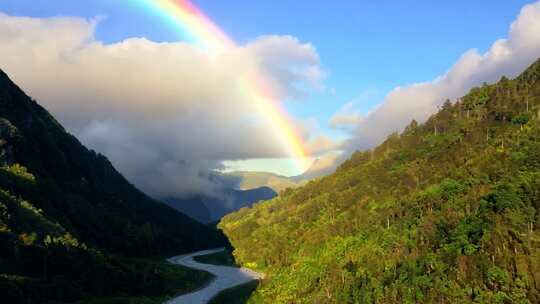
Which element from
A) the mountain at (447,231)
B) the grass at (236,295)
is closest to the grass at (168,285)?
the grass at (236,295)

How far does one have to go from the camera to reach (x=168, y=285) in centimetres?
15762

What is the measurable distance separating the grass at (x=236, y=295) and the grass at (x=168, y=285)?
13.1 m

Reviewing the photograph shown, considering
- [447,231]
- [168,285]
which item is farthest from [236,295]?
[447,231]

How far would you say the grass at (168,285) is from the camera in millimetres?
115300

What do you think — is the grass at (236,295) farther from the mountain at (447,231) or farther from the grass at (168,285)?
the grass at (168,285)

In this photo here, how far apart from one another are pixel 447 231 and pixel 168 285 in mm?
94021

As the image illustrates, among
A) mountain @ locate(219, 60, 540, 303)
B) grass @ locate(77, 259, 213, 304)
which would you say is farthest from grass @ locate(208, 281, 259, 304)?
grass @ locate(77, 259, 213, 304)

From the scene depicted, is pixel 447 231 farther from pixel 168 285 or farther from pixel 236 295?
pixel 168 285

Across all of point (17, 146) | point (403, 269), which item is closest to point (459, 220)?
point (403, 269)

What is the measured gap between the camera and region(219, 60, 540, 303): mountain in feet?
247

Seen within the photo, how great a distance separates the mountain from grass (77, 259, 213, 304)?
27757 mm

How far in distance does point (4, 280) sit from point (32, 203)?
64772mm

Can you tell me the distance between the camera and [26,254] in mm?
110625

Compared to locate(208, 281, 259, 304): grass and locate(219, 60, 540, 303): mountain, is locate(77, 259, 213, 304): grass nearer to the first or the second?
locate(208, 281, 259, 304): grass
